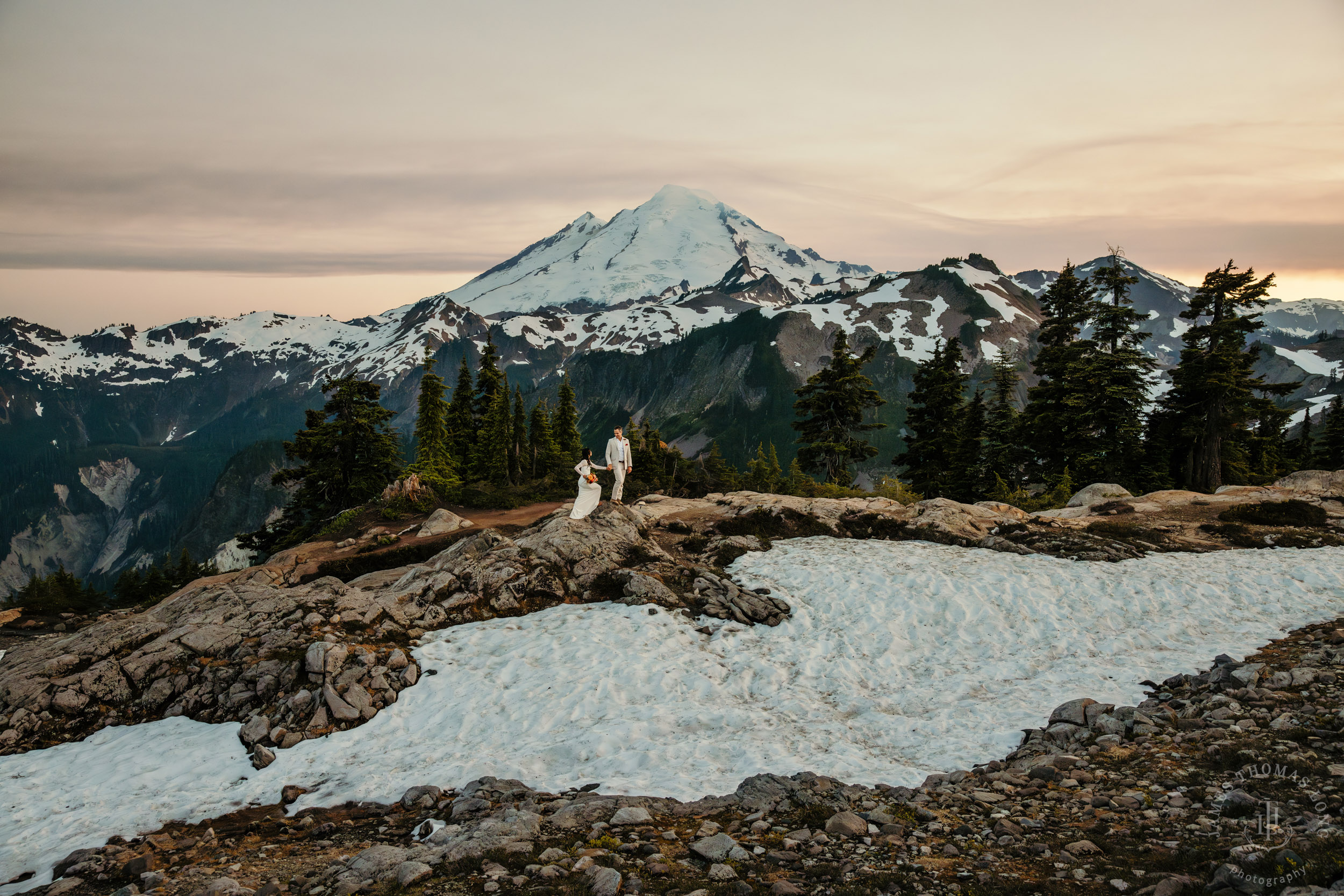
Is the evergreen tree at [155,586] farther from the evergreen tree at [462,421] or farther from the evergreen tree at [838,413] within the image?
the evergreen tree at [838,413]

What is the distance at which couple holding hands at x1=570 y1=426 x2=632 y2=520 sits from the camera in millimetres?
21828

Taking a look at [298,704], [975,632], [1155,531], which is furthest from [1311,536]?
[298,704]

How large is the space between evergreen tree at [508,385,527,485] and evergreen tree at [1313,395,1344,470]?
74.5m

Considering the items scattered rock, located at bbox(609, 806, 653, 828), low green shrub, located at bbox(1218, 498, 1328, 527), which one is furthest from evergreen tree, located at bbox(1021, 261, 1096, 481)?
scattered rock, located at bbox(609, 806, 653, 828)

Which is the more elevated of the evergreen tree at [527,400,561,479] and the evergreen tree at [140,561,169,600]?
the evergreen tree at [527,400,561,479]

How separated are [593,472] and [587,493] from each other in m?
0.85

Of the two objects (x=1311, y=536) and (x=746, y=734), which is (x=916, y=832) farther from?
(x=1311, y=536)

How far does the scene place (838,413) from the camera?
48531 mm

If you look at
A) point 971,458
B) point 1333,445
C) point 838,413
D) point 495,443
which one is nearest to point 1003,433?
point 971,458

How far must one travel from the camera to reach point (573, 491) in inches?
1763

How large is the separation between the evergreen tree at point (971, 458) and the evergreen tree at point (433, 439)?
3711 cm

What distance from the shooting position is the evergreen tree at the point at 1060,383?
40.4 meters

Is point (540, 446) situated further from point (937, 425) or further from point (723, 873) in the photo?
point (723, 873)

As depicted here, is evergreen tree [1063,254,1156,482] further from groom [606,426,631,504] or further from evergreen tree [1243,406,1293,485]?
groom [606,426,631,504]
